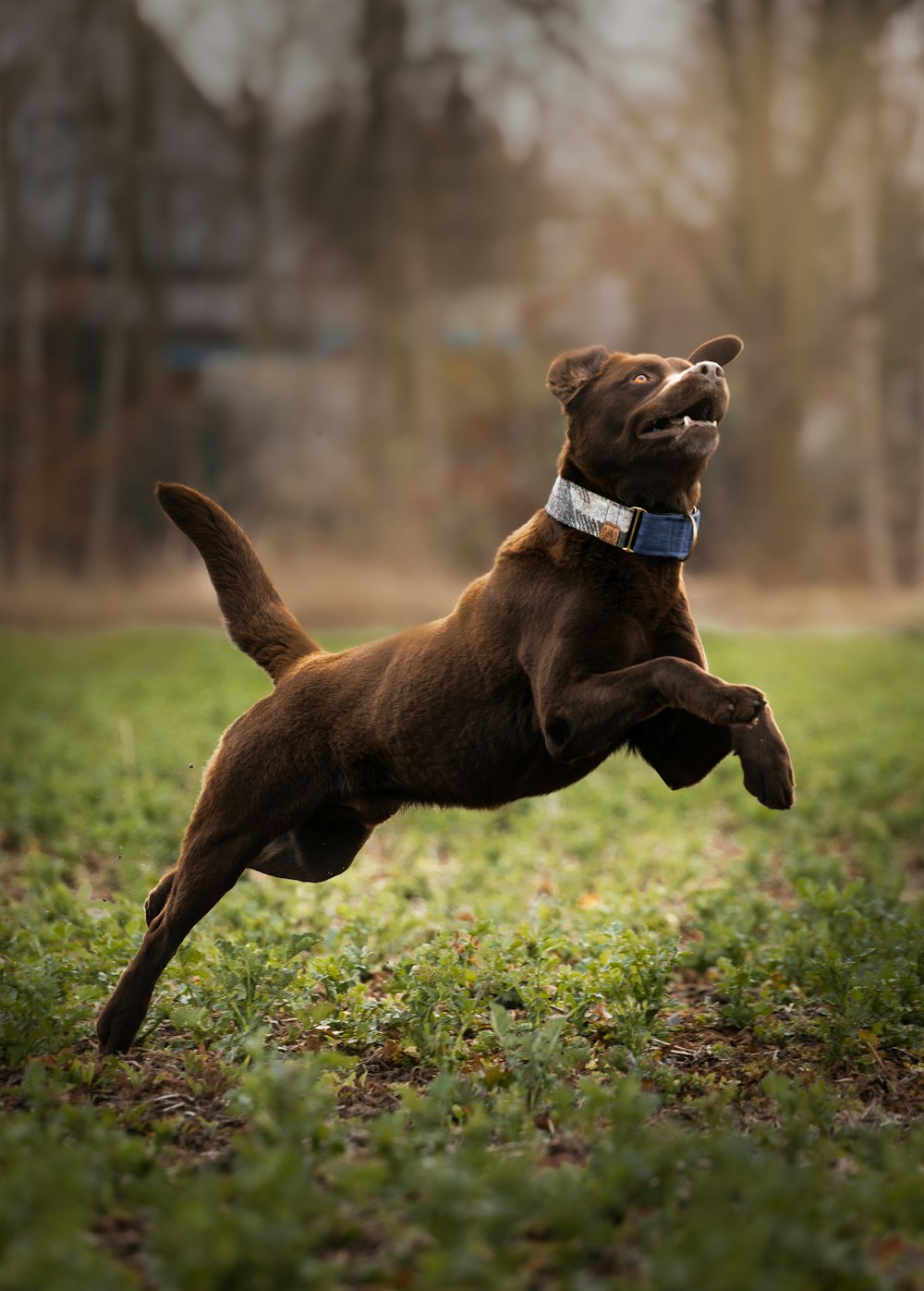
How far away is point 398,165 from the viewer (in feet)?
90.6

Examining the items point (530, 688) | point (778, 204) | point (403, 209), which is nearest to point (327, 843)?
point (530, 688)

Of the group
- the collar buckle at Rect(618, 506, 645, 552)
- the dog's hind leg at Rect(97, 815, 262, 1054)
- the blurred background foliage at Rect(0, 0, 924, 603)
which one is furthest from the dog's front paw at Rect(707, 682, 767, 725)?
the blurred background foliage at Rect(0, 0, 924, 603)

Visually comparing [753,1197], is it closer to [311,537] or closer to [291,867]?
[291,867]

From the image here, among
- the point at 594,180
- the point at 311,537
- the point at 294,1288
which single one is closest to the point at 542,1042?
the point at 294,1288

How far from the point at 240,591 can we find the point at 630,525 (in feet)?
5.04

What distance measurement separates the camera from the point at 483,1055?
443 centimetres

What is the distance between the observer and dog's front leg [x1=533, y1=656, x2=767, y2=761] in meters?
3.68

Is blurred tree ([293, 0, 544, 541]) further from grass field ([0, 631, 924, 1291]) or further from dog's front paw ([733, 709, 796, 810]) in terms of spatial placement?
dog's front paw ([733, 709, 796, 810])

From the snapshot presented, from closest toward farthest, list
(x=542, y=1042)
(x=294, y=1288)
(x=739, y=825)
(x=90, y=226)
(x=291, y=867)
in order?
(x=294, y=1288) < (x=542, y=1042) < (x=291, y=867) < (x=739, y=825) < (x=90, y=226)

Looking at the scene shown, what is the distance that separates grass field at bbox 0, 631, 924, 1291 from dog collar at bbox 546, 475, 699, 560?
58.3 inches

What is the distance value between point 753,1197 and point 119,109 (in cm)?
2772

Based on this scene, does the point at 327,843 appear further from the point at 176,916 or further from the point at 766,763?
the point at 766,763

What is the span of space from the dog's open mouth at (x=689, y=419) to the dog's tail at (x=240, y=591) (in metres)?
1.52

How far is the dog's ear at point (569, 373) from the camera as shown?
173 inches
